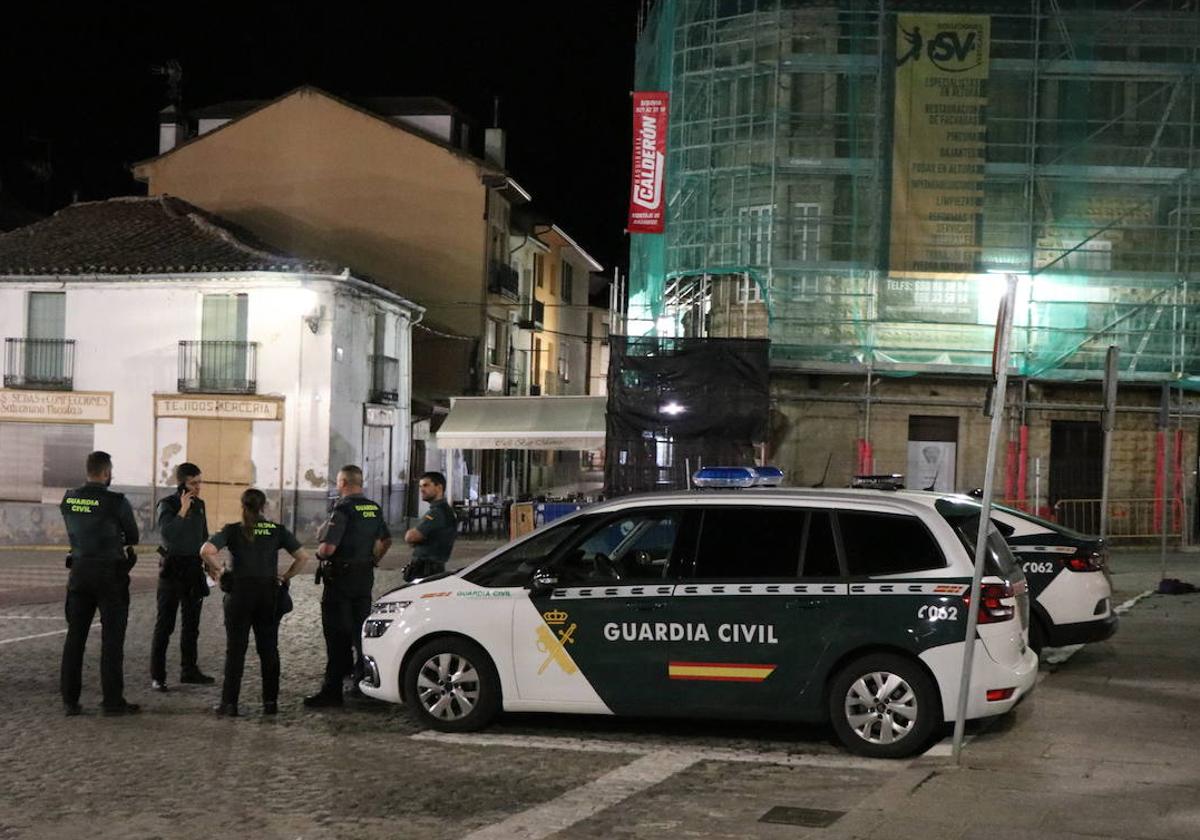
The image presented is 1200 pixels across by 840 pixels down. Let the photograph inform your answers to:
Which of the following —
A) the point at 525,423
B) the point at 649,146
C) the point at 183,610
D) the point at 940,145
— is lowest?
the point at 183,610

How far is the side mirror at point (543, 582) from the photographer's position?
906 cm

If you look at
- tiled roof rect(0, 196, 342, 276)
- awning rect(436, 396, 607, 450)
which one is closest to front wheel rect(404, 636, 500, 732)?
awning rect(436, 396, 607, 450)

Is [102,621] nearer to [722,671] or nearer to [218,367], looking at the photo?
[722,671]

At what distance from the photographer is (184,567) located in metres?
11.3

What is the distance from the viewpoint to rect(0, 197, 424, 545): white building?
97.9 ft

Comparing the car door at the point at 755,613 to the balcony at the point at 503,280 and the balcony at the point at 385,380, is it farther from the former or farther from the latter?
the balcony at the point at 503,280

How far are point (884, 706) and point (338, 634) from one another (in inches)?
158

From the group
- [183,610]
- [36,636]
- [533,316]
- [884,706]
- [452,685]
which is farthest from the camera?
[533,316]

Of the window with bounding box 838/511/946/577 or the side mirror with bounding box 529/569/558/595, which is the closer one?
the window with bounding box 838/511/946/577

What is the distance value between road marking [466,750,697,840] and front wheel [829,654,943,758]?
97 cm

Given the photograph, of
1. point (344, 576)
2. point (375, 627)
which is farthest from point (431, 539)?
point (375, 627)

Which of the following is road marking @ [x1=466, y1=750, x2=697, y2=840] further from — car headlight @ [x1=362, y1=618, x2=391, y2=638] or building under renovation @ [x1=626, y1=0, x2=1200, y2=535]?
building under renovation @ [x1=626, y1=0, x2=1200, y2=535]

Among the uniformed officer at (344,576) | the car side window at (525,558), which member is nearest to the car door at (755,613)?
the car side window at (525,558)

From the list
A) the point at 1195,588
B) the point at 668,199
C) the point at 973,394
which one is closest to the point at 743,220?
the point at 668,199
